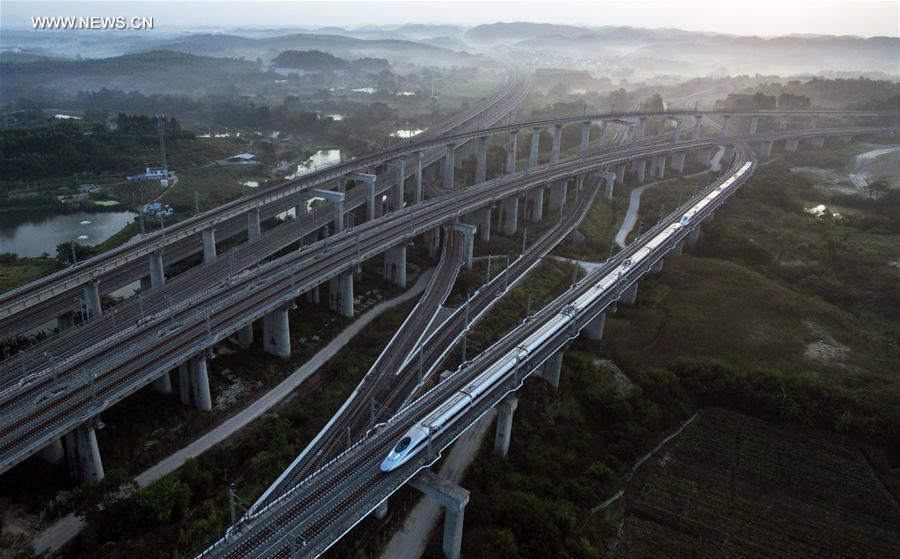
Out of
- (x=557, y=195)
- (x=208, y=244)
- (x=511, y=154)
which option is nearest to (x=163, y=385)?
(x=208, y=244)

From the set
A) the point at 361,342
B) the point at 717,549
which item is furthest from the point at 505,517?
the point at 361,342

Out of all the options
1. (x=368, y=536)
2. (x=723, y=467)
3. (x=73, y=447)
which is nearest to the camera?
(x=368, y=536)

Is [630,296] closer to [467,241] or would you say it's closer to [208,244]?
[467,241]

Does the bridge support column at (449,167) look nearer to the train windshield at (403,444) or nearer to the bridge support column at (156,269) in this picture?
the bridge support column at (156,269)

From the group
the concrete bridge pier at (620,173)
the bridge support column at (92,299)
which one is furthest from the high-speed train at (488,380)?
the concrete bridge pier at (620,173)

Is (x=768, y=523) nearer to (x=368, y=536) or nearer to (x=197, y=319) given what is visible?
(x=368, y=536)
